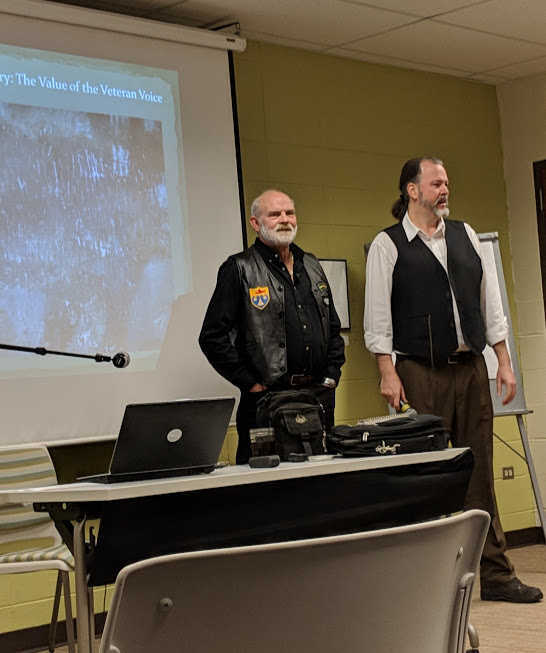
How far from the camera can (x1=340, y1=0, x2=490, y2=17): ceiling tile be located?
Answer: 15.8ft

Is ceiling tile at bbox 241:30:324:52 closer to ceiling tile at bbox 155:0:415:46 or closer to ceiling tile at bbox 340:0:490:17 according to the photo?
ceiling tile at bbox 155:0:415:46

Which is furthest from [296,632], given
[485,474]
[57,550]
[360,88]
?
[360,88]

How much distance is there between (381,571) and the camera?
3.51 ft

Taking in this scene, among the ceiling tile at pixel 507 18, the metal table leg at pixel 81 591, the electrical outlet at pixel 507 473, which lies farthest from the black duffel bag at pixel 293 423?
the electrical outlet at pixel 507 473

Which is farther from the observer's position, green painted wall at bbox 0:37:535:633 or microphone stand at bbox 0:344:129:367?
green painted wall at bbox 0:37:535:633

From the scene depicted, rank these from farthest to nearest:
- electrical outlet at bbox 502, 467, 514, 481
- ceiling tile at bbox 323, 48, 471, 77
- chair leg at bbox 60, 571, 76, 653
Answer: electrical outlet at bbox 502, 467, 514, 481 → ceiling tile at bbox 323, 48, 471, 77 → chair leg at bbox 60, 571, 76, 653

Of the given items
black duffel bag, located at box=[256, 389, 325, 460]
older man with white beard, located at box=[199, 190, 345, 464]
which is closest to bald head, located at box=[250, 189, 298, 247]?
older man with white beard, located at box=[199, 190, 345, 464]

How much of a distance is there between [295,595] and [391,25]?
4.48 metres

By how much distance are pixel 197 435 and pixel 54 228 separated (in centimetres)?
188

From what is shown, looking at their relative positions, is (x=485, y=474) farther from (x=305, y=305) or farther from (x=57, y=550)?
(x=57, y=550)

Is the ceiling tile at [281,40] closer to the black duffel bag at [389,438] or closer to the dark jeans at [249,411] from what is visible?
the dark jeans at [249,411]

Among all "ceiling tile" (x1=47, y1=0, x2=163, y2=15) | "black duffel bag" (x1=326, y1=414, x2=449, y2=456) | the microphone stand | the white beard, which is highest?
"ceiling tile" (x1=47, y1=0, x2=163, y2=15)

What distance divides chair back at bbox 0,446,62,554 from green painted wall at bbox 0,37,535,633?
4.14 ft

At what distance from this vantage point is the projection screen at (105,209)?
4211mm
